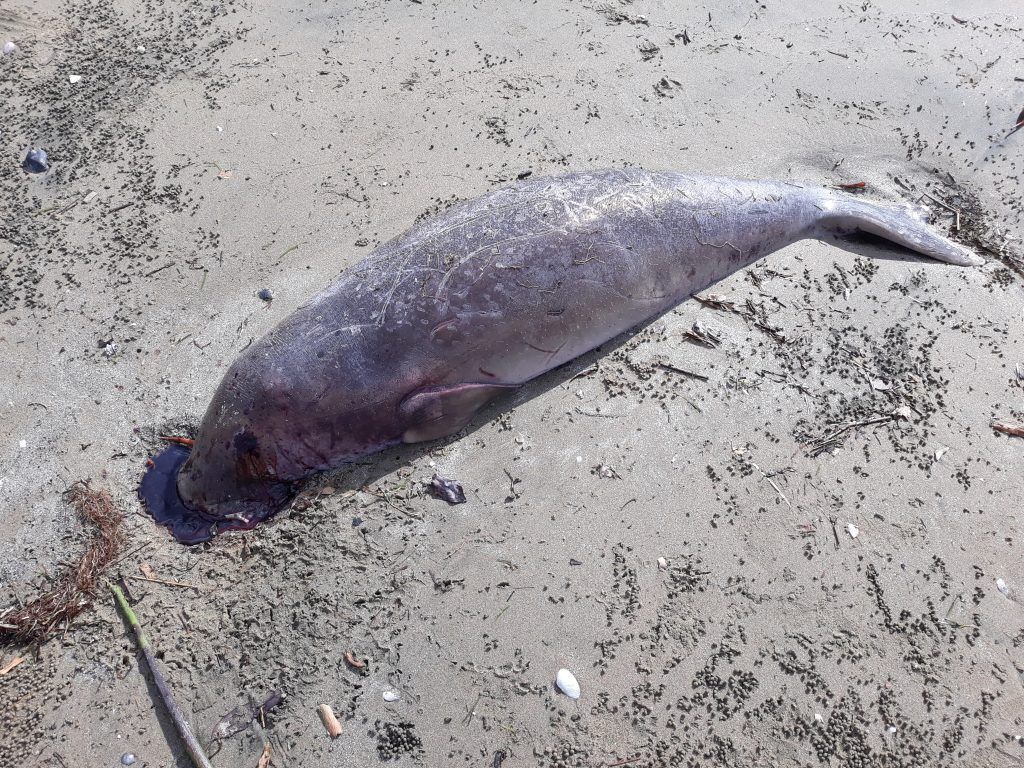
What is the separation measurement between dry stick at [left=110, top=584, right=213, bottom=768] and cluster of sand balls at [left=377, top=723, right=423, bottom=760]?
0.82 m

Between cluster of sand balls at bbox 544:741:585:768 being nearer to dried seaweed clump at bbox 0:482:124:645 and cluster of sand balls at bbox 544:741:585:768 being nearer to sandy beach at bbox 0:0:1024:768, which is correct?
sandy beach at bbox 0:0:1024:768

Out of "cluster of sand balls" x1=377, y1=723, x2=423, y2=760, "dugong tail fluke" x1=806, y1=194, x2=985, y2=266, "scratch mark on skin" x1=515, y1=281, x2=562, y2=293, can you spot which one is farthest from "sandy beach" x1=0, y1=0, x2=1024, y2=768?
"scratch mark on skin" x1=515, y1=281, x2=562, y2=293

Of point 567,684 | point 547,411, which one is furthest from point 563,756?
point 547,411

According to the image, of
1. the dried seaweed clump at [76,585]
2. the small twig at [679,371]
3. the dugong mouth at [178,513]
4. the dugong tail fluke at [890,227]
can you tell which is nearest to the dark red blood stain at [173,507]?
the dugong mouth at [178,513]

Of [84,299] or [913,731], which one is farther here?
[84,299]

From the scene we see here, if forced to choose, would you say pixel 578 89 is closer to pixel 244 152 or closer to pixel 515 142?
pixel 515 142

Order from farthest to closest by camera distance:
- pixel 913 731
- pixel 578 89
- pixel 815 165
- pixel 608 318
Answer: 1. pixel 578 89
2. pixel 815 165
3. pixel 608 318
4. pixel 913 731

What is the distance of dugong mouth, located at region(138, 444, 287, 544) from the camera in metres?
4.02

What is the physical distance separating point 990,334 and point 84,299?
6.63m

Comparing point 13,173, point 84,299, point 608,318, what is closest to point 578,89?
point 608,318

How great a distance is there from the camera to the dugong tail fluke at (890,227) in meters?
5.08

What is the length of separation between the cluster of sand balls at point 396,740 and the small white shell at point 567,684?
28.8 inches

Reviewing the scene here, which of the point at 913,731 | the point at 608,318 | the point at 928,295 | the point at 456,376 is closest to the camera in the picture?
the point at 913,731

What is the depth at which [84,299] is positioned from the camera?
5.11m
